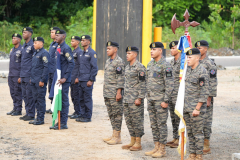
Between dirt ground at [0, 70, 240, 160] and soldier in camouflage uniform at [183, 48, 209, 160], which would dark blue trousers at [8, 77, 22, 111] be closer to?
dirt ground at [0, 70, 240, 160]

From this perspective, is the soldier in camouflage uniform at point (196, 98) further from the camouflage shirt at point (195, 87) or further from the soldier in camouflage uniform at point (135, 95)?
the soldier in camouflage uniform at point (135, 95)

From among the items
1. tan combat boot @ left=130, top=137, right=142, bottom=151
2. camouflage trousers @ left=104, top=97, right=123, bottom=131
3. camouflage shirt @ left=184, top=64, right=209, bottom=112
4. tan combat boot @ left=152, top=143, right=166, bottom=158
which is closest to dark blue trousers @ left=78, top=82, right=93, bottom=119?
camouflage trousers @ left=104, top=97, right=123, bottom=131

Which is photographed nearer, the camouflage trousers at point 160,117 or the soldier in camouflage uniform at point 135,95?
the camouflage trousers at point 160,117

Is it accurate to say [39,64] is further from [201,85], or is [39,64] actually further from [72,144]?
[201,85]

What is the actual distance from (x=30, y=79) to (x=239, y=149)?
4637 mm

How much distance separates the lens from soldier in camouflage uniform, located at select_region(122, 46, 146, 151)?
6.45m

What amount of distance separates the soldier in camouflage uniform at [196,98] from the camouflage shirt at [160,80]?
365 millimetres

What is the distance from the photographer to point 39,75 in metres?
8.41

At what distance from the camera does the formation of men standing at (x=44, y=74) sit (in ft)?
26.8

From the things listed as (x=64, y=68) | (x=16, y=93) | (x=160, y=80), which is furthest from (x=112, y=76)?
(x=16, y=93)

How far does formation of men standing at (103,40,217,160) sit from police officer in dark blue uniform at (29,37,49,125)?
192 centimetres

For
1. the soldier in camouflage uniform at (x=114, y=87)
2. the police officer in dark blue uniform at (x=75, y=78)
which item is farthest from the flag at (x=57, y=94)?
the soldier in camouflage uniform at (x=114, y=87)

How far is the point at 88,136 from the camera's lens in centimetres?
763

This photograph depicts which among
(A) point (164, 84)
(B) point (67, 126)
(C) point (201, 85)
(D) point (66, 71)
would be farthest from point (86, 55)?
(C) point (201, 85)
